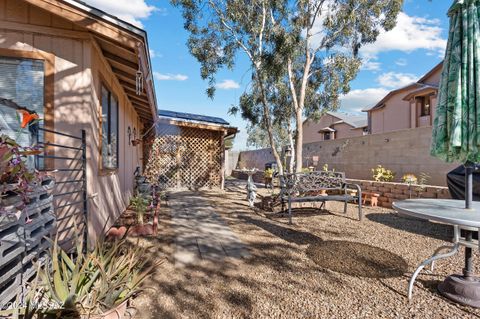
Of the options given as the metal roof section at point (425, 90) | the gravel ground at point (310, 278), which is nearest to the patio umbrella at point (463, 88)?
the gravel ground at point (310, 278)

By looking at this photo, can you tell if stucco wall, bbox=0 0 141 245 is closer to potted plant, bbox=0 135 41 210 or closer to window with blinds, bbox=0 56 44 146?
window with blinds, bbox=0 56 44 146

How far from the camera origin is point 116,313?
6.33 feet

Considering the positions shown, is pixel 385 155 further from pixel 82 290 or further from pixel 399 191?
pixel 82 290

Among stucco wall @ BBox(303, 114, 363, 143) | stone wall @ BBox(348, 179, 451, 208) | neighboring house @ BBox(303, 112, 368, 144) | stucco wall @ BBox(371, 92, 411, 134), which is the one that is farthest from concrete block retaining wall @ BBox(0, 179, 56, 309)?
neighboring house @ BBox(303, 112, 368, 144)

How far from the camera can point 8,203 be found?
149 cm

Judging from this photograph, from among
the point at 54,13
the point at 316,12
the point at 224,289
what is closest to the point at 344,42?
the point at 316,12

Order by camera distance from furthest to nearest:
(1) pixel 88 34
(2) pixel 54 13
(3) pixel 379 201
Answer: (3) pixel 379 201
(1) pixel 88 34
(2) pixel 54 13

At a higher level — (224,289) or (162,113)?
(162,113)

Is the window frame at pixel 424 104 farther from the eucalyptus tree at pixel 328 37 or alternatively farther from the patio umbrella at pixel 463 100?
the patio umbrella at pixel 463 100

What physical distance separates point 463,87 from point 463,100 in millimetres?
118

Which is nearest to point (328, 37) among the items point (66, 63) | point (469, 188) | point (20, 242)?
point (469, 188)

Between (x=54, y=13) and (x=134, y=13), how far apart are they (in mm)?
8117

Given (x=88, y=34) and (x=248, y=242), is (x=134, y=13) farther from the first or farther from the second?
Result: (x=248, y=242)

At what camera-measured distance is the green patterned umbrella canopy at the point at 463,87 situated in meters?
2.46
